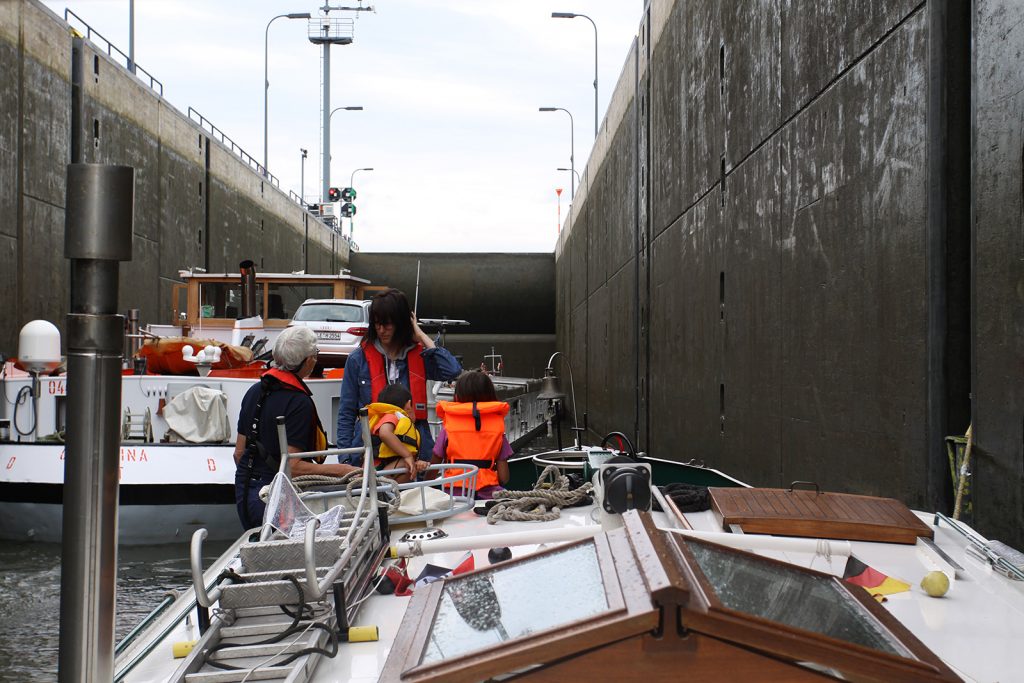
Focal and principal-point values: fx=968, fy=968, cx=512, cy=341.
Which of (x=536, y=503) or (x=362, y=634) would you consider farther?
(x=536, y=503)

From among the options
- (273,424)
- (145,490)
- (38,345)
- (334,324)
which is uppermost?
(334,324)

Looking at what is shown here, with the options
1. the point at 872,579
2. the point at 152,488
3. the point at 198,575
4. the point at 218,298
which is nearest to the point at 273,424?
the point at 198,575

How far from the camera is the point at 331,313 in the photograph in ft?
41.1

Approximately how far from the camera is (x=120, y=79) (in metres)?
17.7

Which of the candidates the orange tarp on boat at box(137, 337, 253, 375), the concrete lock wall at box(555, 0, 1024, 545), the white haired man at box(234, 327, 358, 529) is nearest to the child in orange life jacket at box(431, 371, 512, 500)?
the white haired man at box(234, 327, 358, 529)

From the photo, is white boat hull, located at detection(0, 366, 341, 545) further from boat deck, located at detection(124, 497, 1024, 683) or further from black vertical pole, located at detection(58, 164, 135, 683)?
black vertical pole, located at detection(58, 164, 135, 683)

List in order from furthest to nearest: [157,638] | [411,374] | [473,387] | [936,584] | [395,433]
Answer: [473,387] < [411,374] < [395,433] < [157,638] < [936,584]

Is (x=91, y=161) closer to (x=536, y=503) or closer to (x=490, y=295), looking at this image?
(x=536, y=503)

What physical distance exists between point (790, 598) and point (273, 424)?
263 centimetres

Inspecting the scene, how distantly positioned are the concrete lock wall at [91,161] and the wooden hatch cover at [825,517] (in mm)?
12151

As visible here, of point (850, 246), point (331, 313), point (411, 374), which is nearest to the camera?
point (411, 374)

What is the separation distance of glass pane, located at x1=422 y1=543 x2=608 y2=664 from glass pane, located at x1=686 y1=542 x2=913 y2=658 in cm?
21

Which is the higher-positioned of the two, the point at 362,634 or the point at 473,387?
the point at 473,387

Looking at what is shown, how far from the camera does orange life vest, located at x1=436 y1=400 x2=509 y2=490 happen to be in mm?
4664
